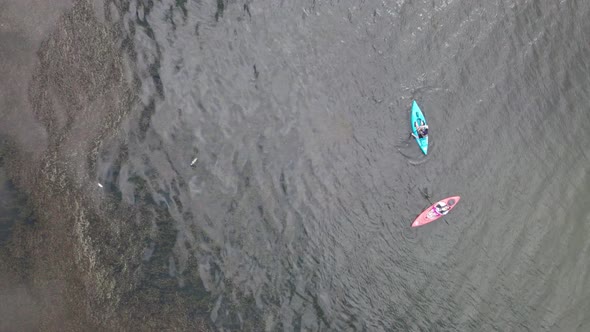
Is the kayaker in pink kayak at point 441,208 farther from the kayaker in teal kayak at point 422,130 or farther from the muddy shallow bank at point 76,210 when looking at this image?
the muddy shallow bank at point 76,210

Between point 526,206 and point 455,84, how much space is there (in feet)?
13.4

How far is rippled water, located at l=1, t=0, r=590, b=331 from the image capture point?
13430 mm

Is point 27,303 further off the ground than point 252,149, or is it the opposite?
point 252,149

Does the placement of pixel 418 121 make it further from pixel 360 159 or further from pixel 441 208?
pixel 441 208

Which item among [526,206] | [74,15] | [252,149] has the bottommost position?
[526,206]

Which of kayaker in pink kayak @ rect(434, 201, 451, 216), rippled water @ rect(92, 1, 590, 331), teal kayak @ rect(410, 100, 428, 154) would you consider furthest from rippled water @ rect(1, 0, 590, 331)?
kayaker in pink kayak @ rect(434, 201, 451, 216)

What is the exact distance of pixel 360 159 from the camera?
13945mm

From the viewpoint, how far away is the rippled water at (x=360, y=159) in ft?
44.1

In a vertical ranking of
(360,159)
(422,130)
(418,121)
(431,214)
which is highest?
(418,121)

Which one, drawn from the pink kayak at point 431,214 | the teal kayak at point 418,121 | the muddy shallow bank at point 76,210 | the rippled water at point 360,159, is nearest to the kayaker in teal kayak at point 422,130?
the teal kayak at point 418,121

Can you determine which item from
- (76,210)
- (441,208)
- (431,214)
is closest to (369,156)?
(431,214)

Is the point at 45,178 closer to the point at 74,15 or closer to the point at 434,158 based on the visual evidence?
the point at 74,15

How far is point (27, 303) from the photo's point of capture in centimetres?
1265

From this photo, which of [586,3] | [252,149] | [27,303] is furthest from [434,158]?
[27,303]
